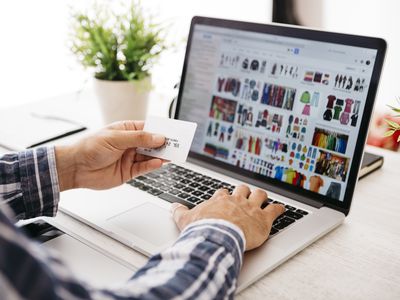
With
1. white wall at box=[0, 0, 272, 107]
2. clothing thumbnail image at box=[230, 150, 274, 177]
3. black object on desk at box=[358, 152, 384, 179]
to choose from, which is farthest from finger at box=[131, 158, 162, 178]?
white wall at box=[0, 0, 272, 107]

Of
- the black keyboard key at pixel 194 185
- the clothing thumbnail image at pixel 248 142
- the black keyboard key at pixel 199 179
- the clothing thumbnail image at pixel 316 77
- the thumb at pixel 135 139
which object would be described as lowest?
the black keyboard key at pixel 194 185

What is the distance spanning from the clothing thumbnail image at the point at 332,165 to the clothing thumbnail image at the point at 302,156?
0.04ft

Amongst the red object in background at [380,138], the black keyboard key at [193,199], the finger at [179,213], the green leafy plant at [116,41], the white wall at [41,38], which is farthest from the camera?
Result: the white wall at [41,38]

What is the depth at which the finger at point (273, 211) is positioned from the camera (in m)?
0.86

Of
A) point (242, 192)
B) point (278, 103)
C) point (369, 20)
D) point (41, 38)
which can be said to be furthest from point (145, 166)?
point (41, 38)

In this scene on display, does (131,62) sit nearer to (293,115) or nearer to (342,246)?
(293,115)

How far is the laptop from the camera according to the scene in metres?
0.90

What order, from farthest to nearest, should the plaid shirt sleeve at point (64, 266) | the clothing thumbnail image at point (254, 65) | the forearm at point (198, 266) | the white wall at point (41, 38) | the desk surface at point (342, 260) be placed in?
the white wall at point (41, 38) < the clothing thumbnail image at point (254, 65) < the desk surface at point (342, 260) < the forearm at point (198, 266) < the plaid shirt sleeve at point (64, 266)

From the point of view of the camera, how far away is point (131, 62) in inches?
52.8

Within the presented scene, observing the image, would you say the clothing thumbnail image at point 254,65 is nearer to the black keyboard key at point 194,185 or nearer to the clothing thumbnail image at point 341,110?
the clothing thumbnail image at point 341,110

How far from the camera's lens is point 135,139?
91cm

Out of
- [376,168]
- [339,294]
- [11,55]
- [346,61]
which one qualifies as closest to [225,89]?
[346,61]

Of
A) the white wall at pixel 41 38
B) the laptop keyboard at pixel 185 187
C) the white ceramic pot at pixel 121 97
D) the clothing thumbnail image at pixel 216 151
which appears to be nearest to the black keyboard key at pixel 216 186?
the laptop keyboard at pixel 185 187

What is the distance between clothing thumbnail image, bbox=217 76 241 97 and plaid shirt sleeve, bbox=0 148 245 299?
1.35 ft
